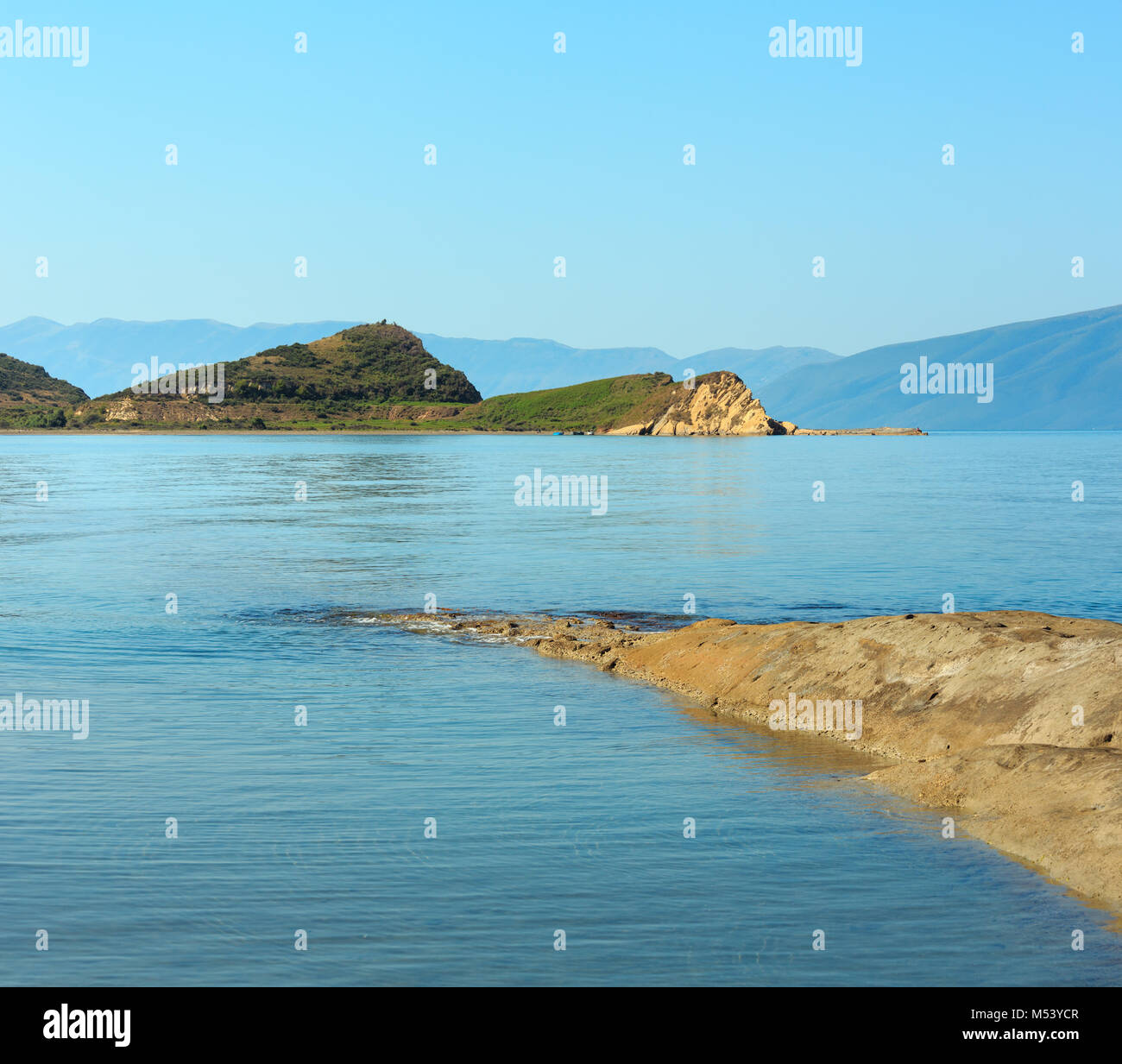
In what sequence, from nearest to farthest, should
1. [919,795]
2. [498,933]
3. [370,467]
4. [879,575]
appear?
1. [498,933]
2. [919,795]
3. [879,575]
4. [370,467]

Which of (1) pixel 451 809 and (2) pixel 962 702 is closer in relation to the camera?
(1) pixel 451 809

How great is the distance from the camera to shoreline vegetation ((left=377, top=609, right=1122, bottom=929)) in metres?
11.4

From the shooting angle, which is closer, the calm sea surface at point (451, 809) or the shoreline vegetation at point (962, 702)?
the calm sea surface at point (451, 809)

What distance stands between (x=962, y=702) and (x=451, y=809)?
7485 millimetres

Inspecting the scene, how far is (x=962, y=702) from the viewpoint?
15211 mm

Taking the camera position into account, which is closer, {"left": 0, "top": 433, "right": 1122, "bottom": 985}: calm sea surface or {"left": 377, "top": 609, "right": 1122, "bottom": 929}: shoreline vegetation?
{"left": 0, "top": 433, "right": 1122, "bottom": 985}: calm sea surface

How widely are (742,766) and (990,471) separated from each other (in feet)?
330

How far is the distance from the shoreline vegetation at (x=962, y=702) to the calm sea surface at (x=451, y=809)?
55cm

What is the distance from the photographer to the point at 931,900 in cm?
996

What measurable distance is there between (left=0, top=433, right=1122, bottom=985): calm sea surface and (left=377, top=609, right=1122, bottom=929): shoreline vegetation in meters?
0.55

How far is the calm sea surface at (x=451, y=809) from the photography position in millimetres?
8852

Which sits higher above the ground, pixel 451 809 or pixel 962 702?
pixel 962 702
